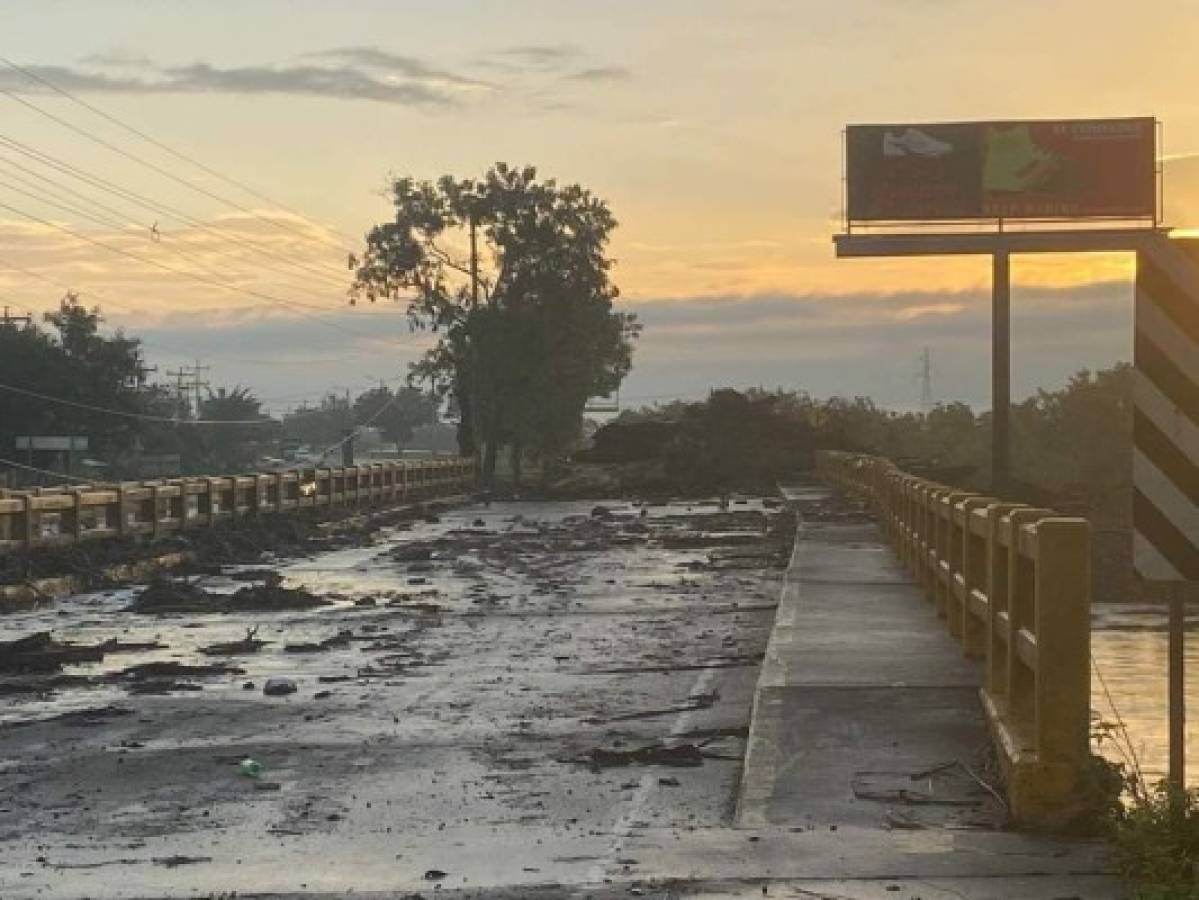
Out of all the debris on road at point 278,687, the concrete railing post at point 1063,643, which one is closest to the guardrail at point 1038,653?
the concrete railing post at point 1063,643

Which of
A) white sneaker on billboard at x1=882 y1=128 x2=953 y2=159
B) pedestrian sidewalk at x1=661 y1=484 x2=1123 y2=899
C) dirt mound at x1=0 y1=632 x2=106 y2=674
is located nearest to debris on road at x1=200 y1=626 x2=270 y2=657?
dirt mound at x1=0 y1=632 x2=106 y2=674

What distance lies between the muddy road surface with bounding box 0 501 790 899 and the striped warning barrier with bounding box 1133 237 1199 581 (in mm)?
2426

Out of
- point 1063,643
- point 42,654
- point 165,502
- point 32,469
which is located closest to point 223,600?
point 42,654

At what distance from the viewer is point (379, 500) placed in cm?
5531

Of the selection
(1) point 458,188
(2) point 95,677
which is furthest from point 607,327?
(2) point 95,677

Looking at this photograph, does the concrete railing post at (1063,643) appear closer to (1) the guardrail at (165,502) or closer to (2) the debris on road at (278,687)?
(2) the debris on road at (278,687)

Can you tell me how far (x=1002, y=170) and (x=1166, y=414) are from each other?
53.6m

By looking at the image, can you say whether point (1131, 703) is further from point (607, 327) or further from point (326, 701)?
point (607, 327)

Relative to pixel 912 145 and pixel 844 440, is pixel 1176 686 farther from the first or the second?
pixel 844 440

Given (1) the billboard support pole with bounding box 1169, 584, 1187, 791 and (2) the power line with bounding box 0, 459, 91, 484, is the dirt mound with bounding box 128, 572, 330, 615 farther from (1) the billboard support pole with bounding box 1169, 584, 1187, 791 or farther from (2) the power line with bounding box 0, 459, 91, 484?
(2) the power line with bounding box 0, 459, 91, 484

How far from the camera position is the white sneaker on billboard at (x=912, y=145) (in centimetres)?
6006

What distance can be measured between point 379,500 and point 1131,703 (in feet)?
141

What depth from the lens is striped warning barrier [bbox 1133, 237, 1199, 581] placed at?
7.83 meters

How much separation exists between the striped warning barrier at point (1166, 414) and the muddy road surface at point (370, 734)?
95.5 inches
